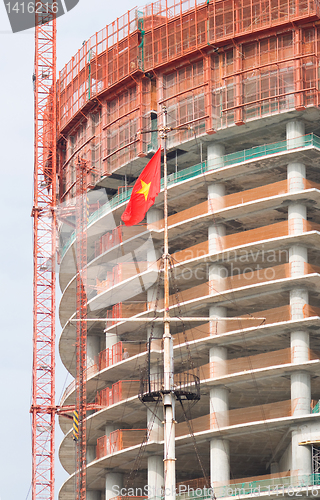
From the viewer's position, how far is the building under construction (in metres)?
79.4

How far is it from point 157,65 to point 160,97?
2.73 metres

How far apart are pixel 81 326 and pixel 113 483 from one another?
1482 centimetres

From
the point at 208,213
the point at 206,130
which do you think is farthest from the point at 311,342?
the point at 206,130

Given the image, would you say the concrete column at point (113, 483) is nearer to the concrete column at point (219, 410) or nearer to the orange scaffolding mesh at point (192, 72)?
the concrete column at point (219, 410)

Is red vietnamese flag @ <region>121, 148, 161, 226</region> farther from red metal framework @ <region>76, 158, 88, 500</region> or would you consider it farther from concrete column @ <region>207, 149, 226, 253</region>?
red metal framework @ <region>76, 158, 88, 500</region>

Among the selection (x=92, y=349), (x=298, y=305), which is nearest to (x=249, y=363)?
(x=298, y=305)

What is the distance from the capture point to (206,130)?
85812 mm

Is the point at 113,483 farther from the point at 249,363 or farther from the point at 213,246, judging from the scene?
the point at 213,246

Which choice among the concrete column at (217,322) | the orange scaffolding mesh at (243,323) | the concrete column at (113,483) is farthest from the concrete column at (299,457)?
the concrete column at (113,483)

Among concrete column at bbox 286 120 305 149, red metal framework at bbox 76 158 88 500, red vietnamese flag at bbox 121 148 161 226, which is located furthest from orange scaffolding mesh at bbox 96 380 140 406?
concrete column at bbox 286 120 305 149

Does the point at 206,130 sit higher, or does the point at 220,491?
the point at 206,130

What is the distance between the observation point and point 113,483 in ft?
295

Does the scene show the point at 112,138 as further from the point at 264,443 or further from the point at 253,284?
the point at 264,443

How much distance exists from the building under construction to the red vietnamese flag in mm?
11883
